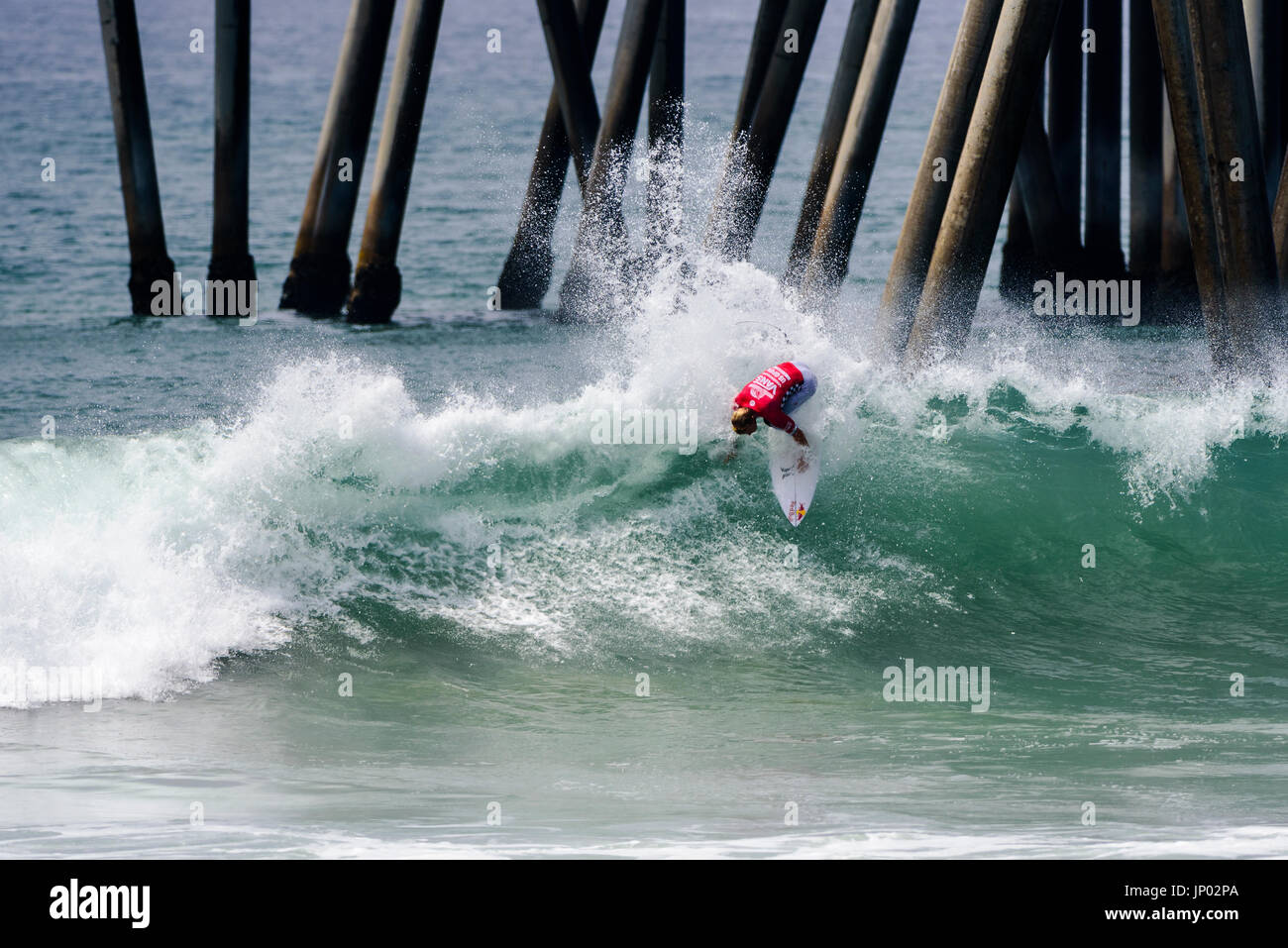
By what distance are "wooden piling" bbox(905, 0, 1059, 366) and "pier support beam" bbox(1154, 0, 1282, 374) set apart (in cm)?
85

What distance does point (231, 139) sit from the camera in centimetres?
1808

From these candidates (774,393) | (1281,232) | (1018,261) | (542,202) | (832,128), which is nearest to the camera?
(774,393)

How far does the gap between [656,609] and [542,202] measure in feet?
35.7

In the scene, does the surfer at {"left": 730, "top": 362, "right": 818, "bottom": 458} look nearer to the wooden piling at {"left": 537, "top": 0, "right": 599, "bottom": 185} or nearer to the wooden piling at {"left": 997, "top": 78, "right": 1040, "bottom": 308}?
the wooden piling at {"left": 537, "top": 0, "right": 599, "bottom": 185}

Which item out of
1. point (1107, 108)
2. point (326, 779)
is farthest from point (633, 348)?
point (1107, 108)

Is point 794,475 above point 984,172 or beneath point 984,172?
beneath

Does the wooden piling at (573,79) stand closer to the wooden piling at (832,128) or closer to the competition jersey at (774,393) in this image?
the wooden piling at (832,128)

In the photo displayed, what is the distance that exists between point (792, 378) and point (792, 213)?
1865cm

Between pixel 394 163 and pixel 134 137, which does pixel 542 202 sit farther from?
pixel 134 137

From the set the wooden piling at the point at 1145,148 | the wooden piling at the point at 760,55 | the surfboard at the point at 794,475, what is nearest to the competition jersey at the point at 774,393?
the surfboard at the point at 794,475

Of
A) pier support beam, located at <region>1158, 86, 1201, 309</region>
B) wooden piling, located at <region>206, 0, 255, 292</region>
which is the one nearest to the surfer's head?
pier support beam, located at <region>1158, 86, 1201, 309</region>

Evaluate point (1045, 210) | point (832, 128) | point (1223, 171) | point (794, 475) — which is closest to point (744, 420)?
point (794, 475)

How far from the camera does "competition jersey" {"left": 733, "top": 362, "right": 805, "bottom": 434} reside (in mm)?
9359
